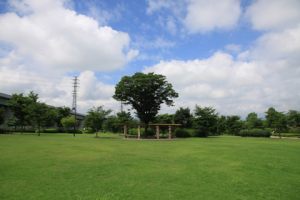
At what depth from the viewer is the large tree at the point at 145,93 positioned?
1688 inches

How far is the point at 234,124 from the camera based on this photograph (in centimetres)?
5978

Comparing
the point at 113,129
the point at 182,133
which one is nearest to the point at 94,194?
the point at 182,133

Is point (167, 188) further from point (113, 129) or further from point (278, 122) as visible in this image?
point (113, 129)

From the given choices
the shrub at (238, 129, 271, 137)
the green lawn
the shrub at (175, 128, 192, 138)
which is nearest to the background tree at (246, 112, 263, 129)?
the shrub at (238, 129, 271, 137)

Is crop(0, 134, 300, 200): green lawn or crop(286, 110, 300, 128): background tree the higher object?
crop(286, 110, 300, 128): background tree

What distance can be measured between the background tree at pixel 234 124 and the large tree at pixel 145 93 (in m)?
21.0

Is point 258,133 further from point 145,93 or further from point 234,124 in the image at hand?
point 145,93

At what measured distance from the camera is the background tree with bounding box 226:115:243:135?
5975cm

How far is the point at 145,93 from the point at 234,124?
2625cm

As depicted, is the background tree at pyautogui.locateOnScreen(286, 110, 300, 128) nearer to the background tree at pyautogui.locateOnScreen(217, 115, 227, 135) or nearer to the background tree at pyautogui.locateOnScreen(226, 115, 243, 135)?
the background tree at pyautogui.locateOnScreen(226, 115, 243, 135)

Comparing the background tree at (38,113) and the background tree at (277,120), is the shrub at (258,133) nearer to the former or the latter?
the background tree at (277,120)

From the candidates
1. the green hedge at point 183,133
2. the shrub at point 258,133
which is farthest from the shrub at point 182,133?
the shrub at point 258,133

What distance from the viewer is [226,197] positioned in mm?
7305

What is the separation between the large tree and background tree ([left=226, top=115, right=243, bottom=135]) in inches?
826
